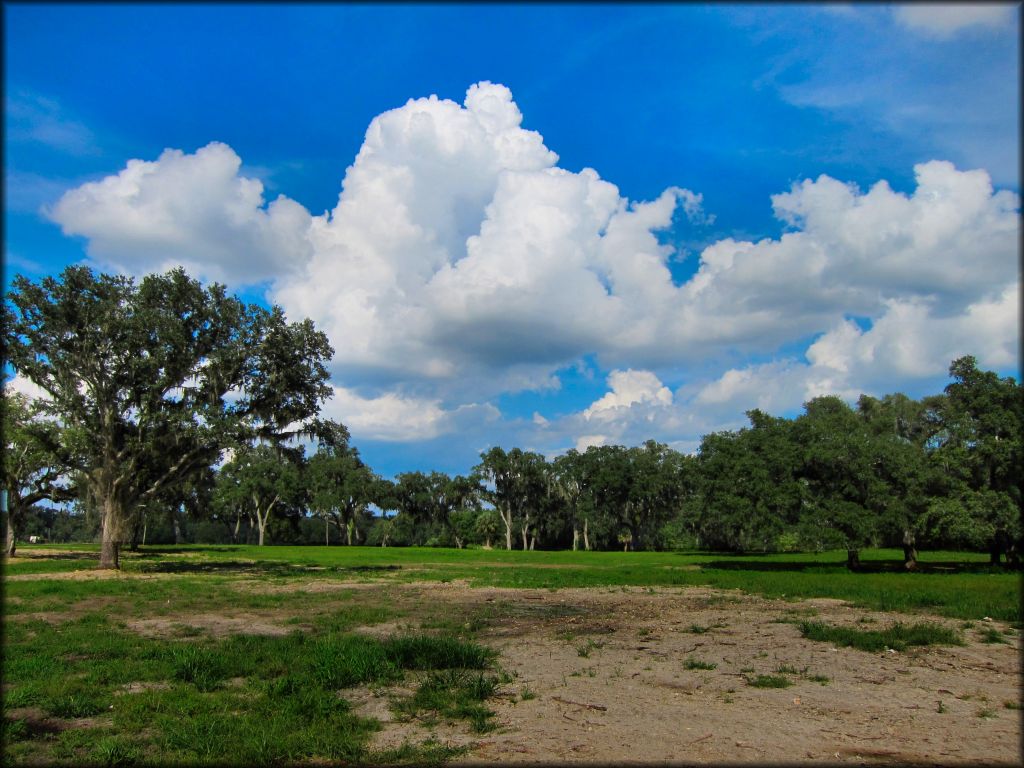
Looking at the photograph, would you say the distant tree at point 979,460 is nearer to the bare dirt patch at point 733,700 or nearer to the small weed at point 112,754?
the bare dirt patch at point 733,700

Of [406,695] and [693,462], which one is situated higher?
[693,462]

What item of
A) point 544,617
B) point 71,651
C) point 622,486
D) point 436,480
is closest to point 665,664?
point 544,617

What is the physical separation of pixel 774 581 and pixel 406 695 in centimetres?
2471

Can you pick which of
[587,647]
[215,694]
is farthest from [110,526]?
[587,647]

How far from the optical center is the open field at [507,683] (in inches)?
294

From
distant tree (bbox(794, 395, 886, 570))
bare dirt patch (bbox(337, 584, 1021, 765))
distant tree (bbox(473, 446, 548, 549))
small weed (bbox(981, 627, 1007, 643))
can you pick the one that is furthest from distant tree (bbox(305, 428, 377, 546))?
small weed (bbox(981, 627, 1007, 643))

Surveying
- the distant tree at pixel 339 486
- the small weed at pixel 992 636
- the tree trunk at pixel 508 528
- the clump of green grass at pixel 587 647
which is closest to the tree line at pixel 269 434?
the small weed at pixel 992 636

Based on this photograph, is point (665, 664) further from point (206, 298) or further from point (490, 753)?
point (206, 298)

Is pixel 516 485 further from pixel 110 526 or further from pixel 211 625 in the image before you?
pixel 211 625

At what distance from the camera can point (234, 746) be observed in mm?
7430

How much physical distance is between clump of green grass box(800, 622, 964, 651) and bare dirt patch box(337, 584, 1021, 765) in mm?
367

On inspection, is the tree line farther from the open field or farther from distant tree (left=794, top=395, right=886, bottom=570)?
the open field

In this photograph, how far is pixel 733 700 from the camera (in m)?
9.34

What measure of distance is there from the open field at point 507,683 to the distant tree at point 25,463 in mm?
20720
